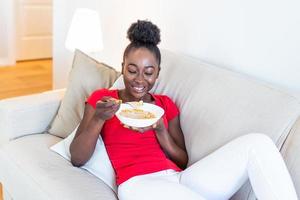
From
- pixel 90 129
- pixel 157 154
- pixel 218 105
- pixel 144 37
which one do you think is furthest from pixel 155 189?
pixel 144 37

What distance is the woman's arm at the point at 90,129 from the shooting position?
1.43 metres

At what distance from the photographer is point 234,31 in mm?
1860

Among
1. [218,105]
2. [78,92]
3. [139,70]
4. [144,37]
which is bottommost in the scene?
[78,92]

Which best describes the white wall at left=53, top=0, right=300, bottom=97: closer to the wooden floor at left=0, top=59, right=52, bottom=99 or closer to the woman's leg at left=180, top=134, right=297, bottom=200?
the woman's leg at left=180, top=134, right=297, bottom=200

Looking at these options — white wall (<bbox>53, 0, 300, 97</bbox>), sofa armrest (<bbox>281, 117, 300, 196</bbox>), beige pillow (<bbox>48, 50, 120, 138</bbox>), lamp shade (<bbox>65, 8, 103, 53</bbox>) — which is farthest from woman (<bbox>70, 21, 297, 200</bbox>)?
lamp shade (<bbox>65, 8, 103, 53</bbox>)

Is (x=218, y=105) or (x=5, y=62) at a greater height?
(x=218, y=105)

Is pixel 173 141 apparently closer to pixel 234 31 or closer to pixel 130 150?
pixel 130 150

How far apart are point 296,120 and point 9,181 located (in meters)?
1.17

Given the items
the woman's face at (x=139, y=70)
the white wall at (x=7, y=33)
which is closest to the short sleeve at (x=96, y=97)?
the woman's face at (x=139, y=70)

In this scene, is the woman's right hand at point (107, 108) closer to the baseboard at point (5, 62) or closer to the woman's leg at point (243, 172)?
the woman's leg at point (243, 172)

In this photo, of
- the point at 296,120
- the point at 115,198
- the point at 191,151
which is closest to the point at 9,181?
the point at 115,198

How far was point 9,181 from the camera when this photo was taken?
1.71m

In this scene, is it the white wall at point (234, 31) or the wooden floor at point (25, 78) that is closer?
the white wall at point (234, 31)

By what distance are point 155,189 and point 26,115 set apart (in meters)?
0.84
